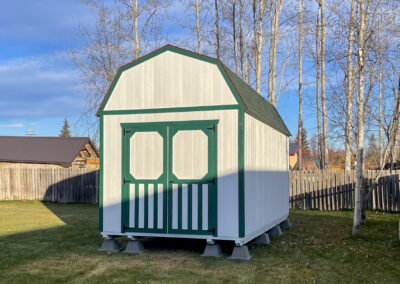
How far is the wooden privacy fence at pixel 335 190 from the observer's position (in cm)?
1453

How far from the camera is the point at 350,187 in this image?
15312 mm

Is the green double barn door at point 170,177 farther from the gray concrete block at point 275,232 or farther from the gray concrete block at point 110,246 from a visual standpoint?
the gray concrete block at point 275,232

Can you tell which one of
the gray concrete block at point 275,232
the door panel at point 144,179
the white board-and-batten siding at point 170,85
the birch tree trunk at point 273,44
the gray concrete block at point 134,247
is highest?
the birch tree trunk at point 273,44

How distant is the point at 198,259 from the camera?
733 cm

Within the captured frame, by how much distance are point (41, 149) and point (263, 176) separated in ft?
63.6

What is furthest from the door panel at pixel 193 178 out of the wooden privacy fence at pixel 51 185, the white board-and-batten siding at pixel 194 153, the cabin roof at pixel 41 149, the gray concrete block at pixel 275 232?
the cabin roof at pixel 41 149

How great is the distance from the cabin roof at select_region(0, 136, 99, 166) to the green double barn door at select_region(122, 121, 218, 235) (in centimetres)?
1618

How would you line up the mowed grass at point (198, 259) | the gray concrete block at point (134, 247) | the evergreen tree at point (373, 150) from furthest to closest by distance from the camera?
the evergreen tree at point (373, 150), the gray concrete block at point (134, 247), the mowed grass at point (198, 259)

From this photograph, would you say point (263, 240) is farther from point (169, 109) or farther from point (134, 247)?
point (169, 109)

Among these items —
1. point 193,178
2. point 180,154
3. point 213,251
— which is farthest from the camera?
point 180,154

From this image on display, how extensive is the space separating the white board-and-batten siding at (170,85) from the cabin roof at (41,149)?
→ 16.0 metres

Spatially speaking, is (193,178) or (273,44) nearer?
(193,178)

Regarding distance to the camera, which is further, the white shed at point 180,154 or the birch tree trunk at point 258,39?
the birch tree trunk at point 258,39

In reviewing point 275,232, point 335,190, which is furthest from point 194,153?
point 335,190
